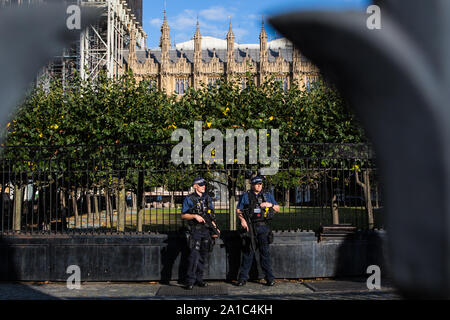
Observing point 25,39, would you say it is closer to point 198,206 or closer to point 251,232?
point 198,206

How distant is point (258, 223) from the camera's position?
8.54 m

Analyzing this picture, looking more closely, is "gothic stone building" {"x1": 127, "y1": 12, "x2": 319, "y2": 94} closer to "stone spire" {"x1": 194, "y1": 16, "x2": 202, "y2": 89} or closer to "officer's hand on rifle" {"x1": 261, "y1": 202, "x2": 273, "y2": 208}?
"stone spire" {"x1": 194, "y1": 16, "x2": 202, "y2": 89}

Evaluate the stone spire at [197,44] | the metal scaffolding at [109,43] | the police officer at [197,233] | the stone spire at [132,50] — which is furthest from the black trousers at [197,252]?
the stone spire at [132,50]

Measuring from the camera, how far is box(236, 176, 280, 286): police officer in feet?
27.7

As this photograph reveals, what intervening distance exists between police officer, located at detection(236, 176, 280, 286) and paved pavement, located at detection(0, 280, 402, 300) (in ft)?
1.08

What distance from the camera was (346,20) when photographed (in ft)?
4.21

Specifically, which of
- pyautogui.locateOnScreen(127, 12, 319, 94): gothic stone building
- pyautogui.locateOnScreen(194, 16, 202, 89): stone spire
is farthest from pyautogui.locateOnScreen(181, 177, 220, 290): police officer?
pyautogui.locateOnScreen(194, 16, 202, 89): stone spire

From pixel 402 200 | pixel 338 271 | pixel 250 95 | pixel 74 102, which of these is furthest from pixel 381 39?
pixel 74 102

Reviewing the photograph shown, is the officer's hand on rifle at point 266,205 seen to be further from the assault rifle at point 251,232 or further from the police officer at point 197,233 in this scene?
the police officer at point 197,233

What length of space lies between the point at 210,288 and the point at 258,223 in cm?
167

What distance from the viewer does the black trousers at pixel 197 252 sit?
8.32 m

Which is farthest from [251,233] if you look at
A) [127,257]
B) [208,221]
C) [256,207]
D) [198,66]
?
[198,66]

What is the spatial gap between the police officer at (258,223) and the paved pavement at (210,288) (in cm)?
33

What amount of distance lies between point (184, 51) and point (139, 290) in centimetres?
7098
